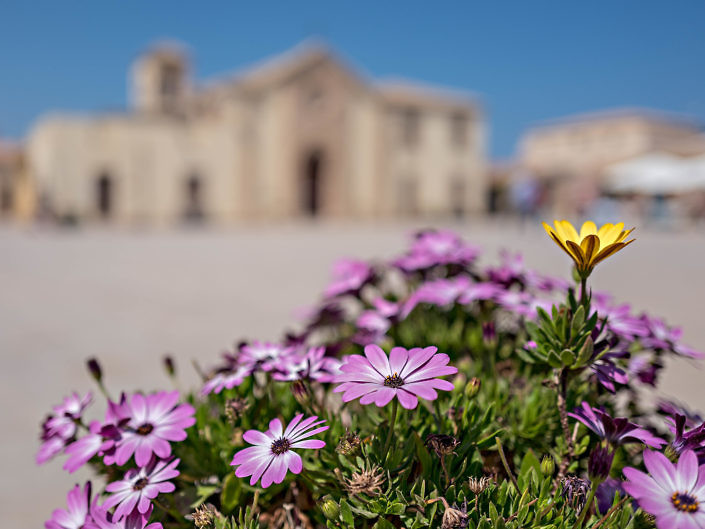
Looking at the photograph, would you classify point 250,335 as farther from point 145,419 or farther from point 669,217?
point 669,217

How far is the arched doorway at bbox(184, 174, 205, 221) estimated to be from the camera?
25625 millimetres

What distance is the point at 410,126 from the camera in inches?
1137

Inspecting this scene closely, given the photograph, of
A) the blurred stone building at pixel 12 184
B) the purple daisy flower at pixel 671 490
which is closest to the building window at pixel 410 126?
the blurred stone building at pixel 12 184

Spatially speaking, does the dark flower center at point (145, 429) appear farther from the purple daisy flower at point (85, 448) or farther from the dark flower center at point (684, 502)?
the dark flower center at point (684, 502)

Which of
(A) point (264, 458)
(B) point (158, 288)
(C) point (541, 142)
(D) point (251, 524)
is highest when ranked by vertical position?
(C) point (541, 142)

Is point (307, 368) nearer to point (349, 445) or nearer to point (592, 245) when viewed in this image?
point (349, 445)

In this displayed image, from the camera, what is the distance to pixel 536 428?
1.38 metres

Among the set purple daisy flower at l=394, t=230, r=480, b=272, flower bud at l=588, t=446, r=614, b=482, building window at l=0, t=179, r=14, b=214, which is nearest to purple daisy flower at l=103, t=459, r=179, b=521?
flower bud at l=588, t=446, r=614, b=482

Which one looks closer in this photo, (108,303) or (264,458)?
(264,458)

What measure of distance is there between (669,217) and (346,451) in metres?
20.0

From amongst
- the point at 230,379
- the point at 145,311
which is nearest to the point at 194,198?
the point at 145,311

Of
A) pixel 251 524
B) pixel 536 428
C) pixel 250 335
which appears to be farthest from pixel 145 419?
pixel 250 335

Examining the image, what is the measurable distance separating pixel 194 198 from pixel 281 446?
85.7 ft

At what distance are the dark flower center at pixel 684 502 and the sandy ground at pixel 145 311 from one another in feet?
4.98
